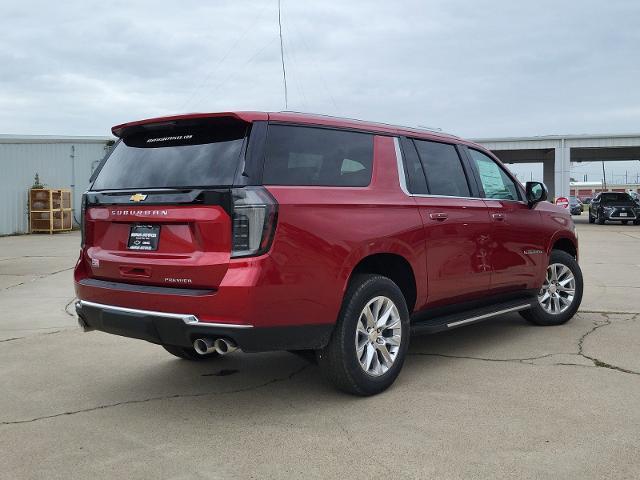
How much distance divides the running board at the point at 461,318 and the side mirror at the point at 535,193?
41.0 inches

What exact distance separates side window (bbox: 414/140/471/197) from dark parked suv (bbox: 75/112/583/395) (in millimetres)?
16

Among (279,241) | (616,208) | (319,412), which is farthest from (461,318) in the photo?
(616,208)

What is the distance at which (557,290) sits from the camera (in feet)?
21.1

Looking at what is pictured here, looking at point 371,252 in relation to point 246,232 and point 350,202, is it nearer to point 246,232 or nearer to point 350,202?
point 350,202

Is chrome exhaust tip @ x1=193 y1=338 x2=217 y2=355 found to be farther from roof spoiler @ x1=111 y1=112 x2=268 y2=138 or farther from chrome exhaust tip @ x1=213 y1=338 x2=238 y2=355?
roof spoiler @ x1=111 y1=112 x2=268 y2=138

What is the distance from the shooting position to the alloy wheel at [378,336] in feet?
13.4

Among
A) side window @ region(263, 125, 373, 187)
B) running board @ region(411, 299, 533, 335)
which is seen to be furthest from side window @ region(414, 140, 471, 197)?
running board @ region(411, 299, 533, 335)

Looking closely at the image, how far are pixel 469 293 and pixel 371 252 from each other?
1383 millimetres

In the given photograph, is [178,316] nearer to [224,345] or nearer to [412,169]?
[224,345]

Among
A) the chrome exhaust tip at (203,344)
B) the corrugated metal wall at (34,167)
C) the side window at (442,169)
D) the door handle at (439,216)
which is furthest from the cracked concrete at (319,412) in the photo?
the corrugated metal wall at (34,167)

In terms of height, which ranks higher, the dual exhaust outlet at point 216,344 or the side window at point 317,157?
the side window at point 317,157

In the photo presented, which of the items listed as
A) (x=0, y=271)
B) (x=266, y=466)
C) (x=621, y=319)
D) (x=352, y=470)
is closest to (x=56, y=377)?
(x=266, y=466)

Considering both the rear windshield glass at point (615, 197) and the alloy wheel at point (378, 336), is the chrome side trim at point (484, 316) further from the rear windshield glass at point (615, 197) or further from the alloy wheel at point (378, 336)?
the rear windshield glass at point (615, 197)

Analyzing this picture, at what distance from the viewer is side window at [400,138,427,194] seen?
4605 mm
